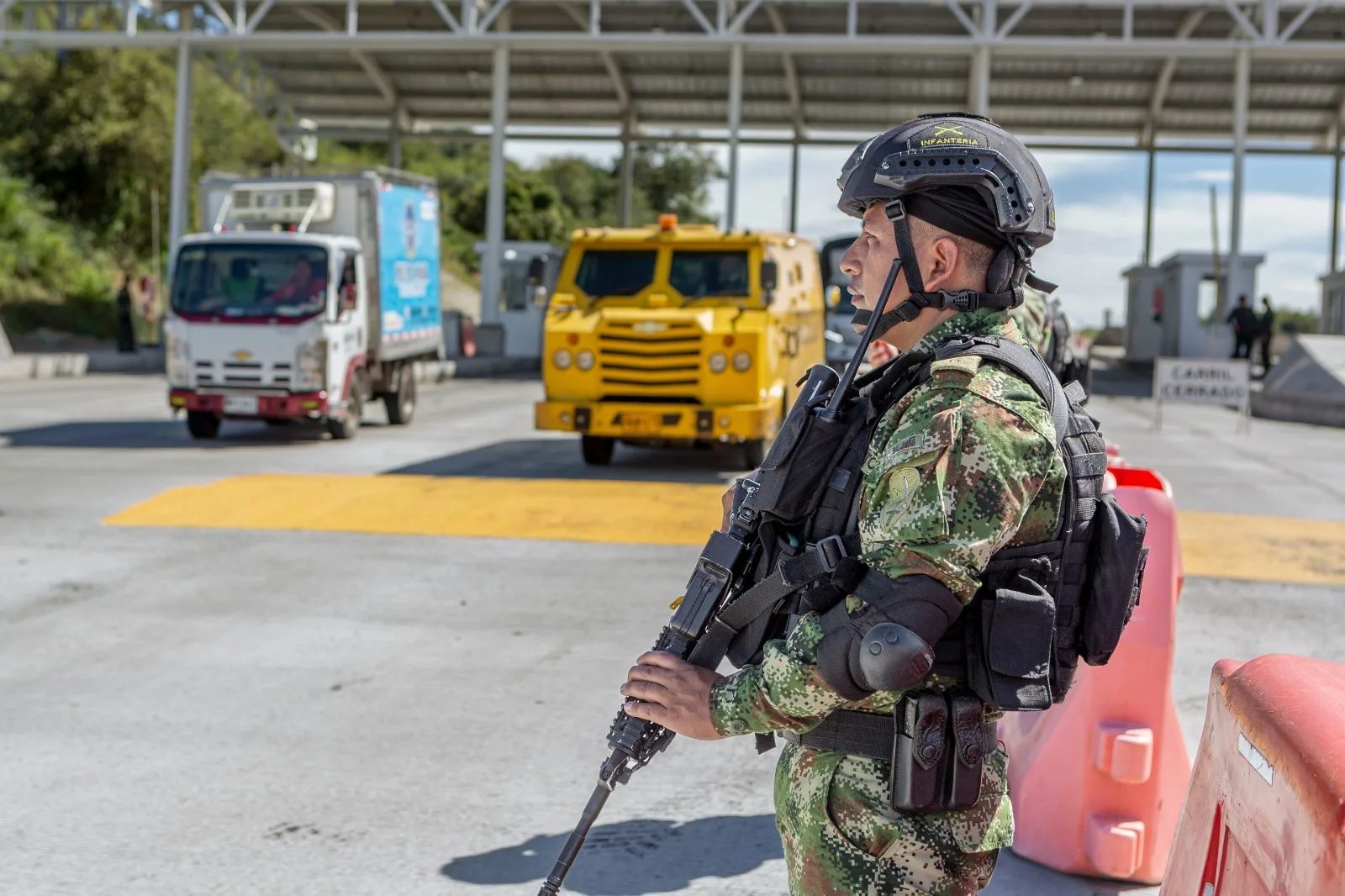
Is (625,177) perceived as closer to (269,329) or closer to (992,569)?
(269,329)

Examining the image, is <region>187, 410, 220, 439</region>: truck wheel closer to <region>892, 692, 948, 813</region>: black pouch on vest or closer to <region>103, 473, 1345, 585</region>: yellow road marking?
<region>103, 473, 1345, 585</region>: yellow road marking

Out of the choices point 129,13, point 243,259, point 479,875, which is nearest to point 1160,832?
point 479,875

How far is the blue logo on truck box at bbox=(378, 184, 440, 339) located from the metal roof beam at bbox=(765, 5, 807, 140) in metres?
16.3

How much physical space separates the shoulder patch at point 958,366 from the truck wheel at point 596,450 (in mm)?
11762

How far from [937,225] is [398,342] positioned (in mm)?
15510

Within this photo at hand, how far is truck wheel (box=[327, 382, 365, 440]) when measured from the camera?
1568 cm

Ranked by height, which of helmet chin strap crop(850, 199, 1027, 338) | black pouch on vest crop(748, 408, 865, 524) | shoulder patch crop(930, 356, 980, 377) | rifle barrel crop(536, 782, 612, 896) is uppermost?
helmet chin strap crop(850, 199, 1027, 338)

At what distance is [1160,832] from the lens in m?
4.16

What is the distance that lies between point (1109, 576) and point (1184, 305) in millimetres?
32315

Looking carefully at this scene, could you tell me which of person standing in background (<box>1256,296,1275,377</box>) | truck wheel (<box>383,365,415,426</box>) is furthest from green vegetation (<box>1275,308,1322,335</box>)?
truck wheel (<box>383,365,415,426</box>)

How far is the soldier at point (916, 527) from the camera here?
2100mm

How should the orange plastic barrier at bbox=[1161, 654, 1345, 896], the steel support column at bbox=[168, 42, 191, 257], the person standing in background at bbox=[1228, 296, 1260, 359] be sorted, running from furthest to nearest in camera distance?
the person standing in background at bbox=[1228, 296, 1260, 359] → the steel support column at bbox=[168, 42, 191, 257] → the orange plastic barrier at bbox=[1161, 654, 1345, 896]

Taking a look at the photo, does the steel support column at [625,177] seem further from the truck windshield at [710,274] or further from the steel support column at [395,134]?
the truck windshield at [710,274]

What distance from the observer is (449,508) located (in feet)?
35.8
